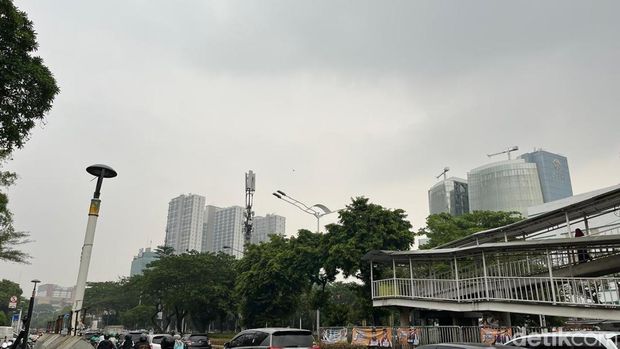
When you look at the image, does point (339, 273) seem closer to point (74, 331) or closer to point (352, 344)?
point (352, 344)

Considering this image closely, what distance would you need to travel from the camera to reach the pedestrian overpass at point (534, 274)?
13977mm

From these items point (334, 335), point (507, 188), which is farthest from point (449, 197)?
point (334, 335)

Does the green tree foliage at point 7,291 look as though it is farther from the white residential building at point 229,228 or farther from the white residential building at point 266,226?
the white residential building at point 266,226

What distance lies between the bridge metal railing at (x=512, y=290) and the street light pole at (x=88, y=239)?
43.3ft

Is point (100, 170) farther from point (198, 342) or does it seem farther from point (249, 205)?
point (249, 205)

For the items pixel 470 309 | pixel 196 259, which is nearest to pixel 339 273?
pixel 470 309

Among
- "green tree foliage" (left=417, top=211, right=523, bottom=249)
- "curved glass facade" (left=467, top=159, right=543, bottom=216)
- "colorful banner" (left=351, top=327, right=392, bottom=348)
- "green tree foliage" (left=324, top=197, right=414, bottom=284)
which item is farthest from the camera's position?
"curved glass facade" (left=467, top=159, right=543, bottom=216)

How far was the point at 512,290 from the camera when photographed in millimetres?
16141

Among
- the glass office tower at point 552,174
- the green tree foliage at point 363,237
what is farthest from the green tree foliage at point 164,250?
the glass office tower at point 552,174

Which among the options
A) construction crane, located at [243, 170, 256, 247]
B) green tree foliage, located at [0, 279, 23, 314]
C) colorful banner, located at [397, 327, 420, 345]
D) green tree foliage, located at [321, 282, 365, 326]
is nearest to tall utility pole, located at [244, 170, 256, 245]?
construction crane, located at [243, 170, 256, 247]

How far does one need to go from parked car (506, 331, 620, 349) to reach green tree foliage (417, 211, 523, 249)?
28.7 meters

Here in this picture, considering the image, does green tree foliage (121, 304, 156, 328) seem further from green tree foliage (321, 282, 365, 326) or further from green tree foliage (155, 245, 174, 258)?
green tree foliage (321, 282, 365, 326)

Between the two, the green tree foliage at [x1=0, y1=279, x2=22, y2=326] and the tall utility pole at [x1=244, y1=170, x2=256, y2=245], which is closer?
the tall utility pole at [x1=244, y1=170, x2=256, y2=245]

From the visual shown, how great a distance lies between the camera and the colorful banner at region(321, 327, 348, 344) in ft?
63.8
